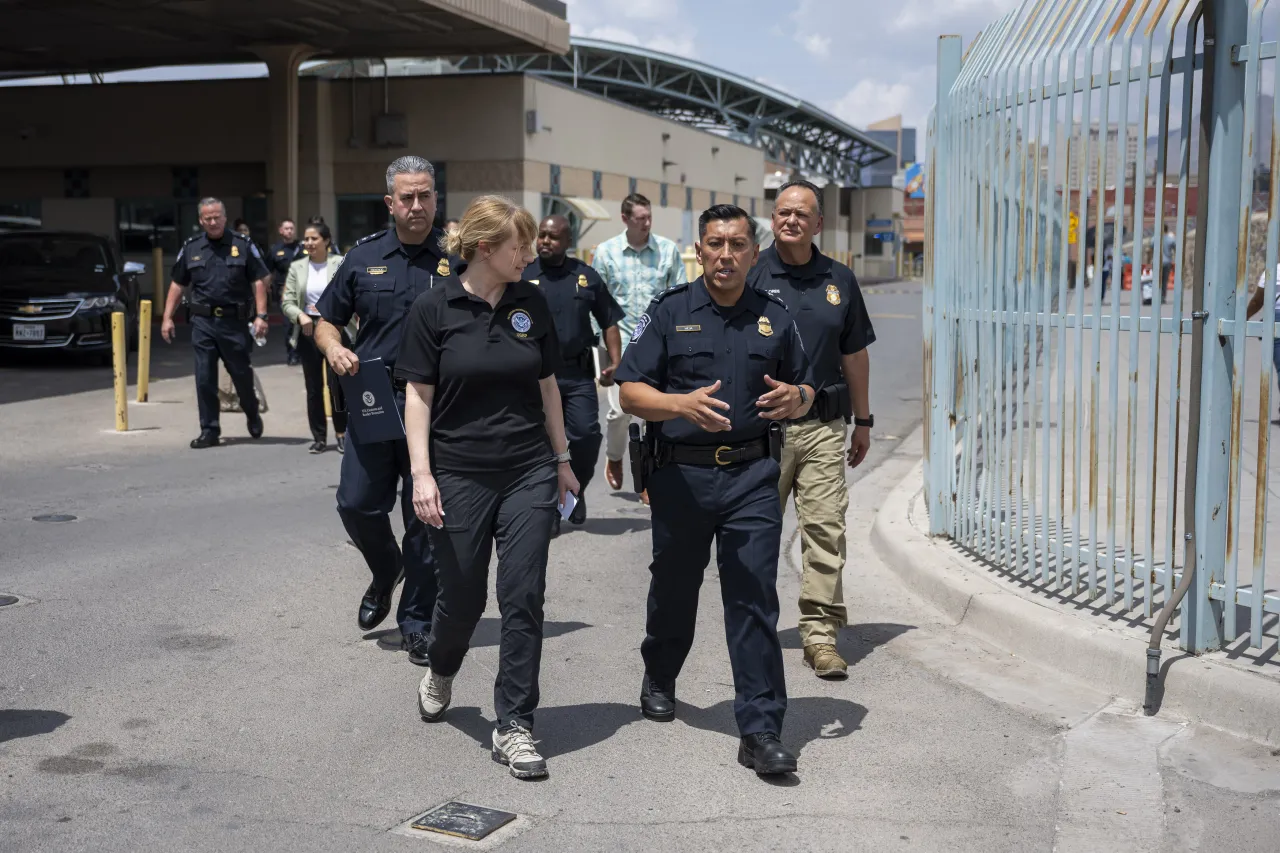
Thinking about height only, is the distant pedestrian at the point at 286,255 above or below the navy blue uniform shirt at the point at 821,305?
above

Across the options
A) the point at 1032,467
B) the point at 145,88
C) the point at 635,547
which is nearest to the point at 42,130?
the point at 145,88

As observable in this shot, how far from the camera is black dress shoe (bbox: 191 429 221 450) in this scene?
41.1 feet

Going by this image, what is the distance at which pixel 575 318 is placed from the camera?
8.38 meters

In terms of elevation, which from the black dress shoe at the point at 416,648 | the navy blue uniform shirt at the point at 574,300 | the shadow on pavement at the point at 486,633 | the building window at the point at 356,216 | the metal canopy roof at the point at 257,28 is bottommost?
the shadow on pavement at the point at 486,633

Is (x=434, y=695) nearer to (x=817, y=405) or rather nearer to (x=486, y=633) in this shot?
(x=486, y=633)

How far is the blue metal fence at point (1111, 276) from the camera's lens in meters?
5.39

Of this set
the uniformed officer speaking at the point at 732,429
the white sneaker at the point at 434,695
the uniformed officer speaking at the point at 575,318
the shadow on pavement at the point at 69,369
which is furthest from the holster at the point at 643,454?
the shadow on pavement at the point at 69,369

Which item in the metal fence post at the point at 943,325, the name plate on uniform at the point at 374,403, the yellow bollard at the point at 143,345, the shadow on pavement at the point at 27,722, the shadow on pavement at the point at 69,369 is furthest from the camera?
the shadow on pavement at the point at 69,369

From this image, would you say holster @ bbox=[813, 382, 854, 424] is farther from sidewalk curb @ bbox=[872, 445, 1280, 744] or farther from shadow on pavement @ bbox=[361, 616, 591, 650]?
shadow on pavement @ bbox=[361, 616, 591, 650]

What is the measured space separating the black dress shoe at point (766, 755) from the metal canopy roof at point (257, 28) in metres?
20.9

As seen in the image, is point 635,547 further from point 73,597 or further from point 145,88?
point 145,88

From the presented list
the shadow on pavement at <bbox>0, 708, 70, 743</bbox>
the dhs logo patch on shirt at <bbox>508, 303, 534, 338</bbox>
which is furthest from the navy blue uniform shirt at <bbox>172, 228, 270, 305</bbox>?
the dhs logo patch on shirt at <bbox>508, 303, 534, 338</bbox>

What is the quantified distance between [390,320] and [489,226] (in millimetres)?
1403

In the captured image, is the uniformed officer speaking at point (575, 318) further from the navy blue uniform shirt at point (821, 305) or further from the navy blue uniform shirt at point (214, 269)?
the navy blue uniform shirt at point (214, 269)
